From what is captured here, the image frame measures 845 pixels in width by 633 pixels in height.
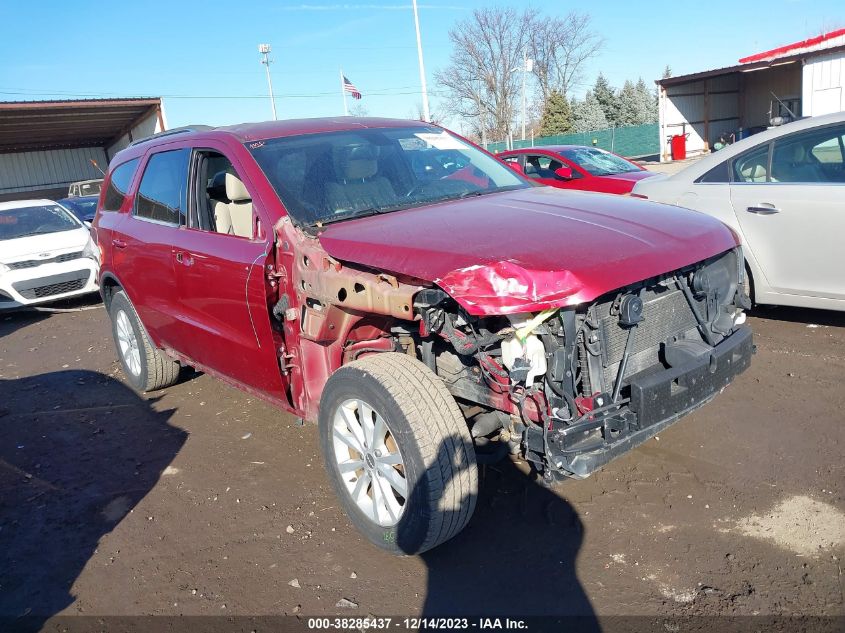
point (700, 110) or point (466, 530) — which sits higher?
point (700, 110)

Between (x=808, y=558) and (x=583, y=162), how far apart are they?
8.29 meters

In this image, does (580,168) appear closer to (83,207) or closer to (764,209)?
(764,209)

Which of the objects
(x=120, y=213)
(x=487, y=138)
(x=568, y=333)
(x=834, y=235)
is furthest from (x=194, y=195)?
(x=487, y=138)

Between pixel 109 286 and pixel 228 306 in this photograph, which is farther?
pixel 109 286

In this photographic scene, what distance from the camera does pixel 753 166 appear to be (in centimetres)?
545

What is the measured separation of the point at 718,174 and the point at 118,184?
15.6 ft

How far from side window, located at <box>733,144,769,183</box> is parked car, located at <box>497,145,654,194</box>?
11.8 feet

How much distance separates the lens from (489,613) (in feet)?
→ 8.96

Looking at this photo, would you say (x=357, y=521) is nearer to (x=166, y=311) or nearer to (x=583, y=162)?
(x=166, y=311)

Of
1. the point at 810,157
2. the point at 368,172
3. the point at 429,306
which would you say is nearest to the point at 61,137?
the point at 368,172

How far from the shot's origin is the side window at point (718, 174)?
18.4 feet

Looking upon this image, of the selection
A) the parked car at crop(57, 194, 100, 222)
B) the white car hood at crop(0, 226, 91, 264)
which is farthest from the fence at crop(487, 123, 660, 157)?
the white car hood at crop(0, 226, 91, 264)

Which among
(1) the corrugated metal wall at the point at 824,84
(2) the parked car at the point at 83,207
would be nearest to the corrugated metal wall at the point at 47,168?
(2) the parked car at the point at 83,207

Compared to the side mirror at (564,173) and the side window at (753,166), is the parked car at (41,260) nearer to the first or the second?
the side mirror at (564,173)
